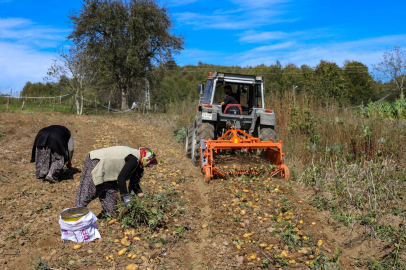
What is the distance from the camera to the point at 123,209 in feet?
14.1

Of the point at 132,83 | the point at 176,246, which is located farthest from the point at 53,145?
the point at 132,83

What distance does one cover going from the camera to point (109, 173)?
4.37 metres

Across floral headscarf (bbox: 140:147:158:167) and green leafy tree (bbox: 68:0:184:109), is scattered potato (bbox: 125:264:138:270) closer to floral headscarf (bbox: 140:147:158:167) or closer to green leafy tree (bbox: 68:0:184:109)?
floral headscarf (bbox: 140:147:158:167)

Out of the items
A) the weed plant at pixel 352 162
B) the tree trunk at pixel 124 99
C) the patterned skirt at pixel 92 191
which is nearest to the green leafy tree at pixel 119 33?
the tree trunk at pixel 124 99

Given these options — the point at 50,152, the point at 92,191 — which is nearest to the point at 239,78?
the point at 50,152

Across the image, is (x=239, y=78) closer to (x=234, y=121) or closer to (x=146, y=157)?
(x=234, y=121)

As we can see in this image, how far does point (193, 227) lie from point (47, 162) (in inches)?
143

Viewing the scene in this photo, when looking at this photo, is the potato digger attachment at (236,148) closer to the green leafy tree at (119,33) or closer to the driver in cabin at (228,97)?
the driver in cabin at (228,97)

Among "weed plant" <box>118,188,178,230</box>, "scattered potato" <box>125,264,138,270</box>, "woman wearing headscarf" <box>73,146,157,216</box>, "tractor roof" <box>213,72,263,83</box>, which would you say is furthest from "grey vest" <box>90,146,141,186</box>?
"tractor roof" <box>213,72,263,83</box>

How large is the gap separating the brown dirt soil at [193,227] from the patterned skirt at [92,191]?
306 mm

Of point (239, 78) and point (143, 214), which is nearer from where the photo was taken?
point (143, 214)

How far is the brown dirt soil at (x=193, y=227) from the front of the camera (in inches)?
145

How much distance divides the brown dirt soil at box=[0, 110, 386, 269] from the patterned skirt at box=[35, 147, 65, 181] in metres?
0.24

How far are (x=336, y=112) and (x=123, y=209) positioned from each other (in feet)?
23.0
